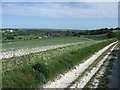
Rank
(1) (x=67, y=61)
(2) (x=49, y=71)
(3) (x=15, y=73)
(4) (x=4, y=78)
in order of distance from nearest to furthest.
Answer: (4) (x=4, y=78) → (3) (x=15, y=73) → (2) (x=49, y=71) → (1) (x=67, y=61)

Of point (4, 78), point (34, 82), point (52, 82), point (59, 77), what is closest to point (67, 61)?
point (59, 77)

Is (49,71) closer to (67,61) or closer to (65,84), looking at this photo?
(65,84)

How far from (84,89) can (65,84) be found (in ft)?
4.10

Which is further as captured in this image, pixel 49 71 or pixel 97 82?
pixel 49 71

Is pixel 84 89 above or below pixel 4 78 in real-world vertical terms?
below

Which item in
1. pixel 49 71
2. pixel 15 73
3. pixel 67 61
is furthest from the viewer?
pixel 67 61

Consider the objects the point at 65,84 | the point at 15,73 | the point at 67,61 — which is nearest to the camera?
the point at 15,73

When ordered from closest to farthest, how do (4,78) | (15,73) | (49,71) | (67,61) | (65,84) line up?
(4,78) → (15,73) → (65,84) → (49,71) → (67,61)

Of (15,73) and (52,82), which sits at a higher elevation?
(15,73)

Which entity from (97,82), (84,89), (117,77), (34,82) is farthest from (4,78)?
(117,77)

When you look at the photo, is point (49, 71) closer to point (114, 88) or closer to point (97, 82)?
point (97, 82)

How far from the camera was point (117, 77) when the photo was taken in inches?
449

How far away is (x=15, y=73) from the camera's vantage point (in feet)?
29.5

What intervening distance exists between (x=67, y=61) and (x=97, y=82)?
4570mm
